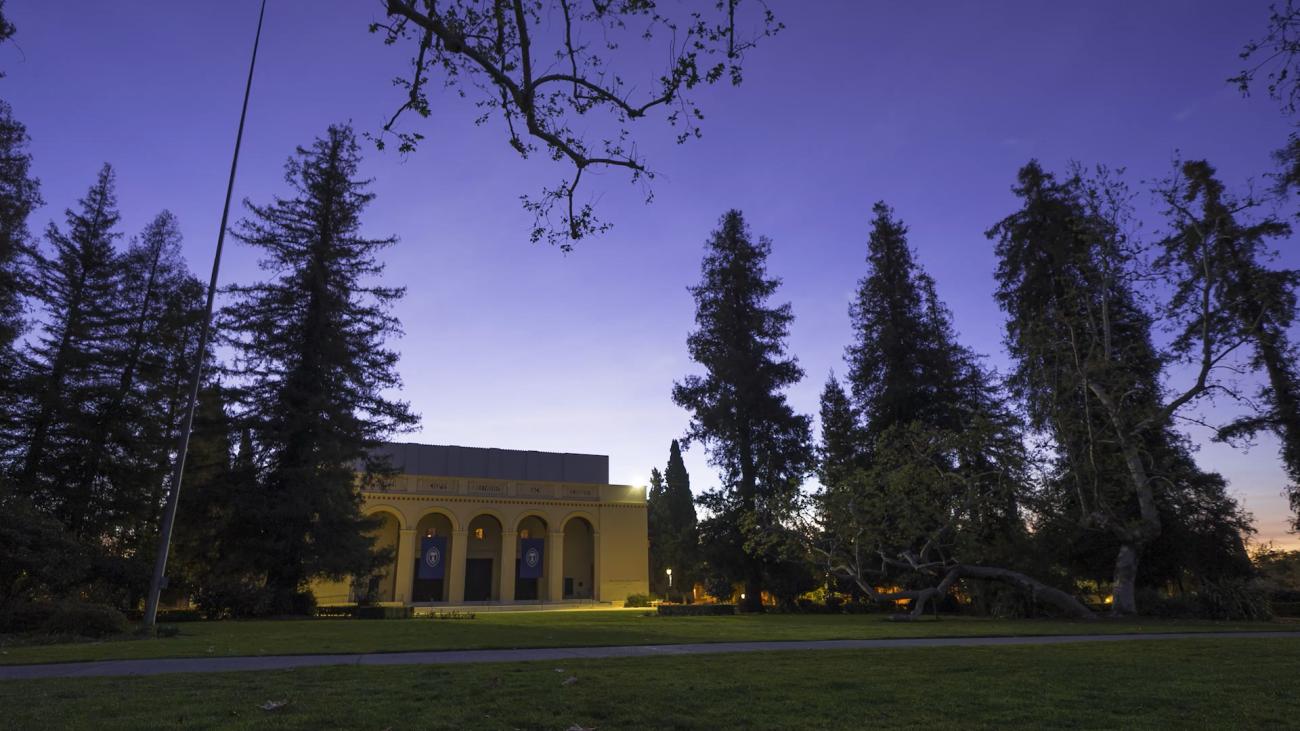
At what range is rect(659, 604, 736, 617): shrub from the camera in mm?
24969

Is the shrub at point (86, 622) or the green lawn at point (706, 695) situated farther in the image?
the shrub at point (86, 622)

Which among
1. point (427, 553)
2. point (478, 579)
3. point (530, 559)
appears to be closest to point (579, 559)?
point (530, 559)

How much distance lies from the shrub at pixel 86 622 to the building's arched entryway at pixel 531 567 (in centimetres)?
3010

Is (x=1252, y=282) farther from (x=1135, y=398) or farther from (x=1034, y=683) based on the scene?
(x=1034, y=683)

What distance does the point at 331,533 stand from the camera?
22906 millimetres

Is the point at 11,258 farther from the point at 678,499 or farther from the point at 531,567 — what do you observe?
the point at 678,499

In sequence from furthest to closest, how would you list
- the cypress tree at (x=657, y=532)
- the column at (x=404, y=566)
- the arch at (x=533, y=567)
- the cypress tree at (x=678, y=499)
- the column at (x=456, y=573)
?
the cypress tree at (x=657, y=532)
the cypress tree at (x=678, y=499)
the arch at (x=533, y=567)
the column at (x=456, y=573)
the column at (x=404, y=566)

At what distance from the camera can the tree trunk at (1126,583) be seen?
18609mm

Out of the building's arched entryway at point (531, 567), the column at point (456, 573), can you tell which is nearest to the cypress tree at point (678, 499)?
the building's arched entryway at point (531, 567)

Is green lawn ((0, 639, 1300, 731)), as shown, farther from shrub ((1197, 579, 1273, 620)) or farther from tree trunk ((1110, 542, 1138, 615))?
shrub ((1197, 579, 1273, 620))

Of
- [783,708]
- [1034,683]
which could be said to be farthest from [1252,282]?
[783,708]

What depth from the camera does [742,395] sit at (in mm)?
28719

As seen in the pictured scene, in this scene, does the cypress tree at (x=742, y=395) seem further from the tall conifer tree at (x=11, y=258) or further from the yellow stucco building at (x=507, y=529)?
the tall conifer tree at (x=11, y=258)

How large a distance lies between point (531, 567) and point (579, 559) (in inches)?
145
